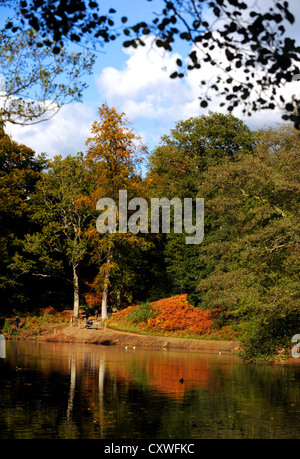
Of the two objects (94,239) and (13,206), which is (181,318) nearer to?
(94,239)

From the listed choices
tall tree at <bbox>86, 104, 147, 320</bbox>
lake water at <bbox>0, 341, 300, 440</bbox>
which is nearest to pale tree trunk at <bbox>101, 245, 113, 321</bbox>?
tall tree at <bbox>86, 104, 147, 320</bbox>

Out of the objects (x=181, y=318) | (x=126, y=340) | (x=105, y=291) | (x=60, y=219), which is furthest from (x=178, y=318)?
(x=60, y=219)

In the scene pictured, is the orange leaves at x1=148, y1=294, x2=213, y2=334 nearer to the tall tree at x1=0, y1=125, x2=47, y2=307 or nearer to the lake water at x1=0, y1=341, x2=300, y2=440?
the lake water at x1=0, y1=341, x2=300, y2=440

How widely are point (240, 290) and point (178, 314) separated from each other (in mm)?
15759

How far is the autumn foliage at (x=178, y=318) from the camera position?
39188 mm

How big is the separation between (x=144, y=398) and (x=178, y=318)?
2329 centimetres

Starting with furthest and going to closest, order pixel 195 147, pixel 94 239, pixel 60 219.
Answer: pixel 195 147 < pixel 60 219 < pixel 94 239

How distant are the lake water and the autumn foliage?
943 cm

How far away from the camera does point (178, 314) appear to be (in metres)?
40.6

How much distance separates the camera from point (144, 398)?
1720 centimetres

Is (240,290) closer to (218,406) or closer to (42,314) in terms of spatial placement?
(218,406)

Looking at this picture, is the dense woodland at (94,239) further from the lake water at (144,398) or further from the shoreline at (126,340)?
the lake water at (144,398)

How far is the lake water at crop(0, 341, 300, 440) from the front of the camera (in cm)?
1277

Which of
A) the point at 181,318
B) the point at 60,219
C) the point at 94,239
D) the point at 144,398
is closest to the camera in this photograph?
the point at 144,398
